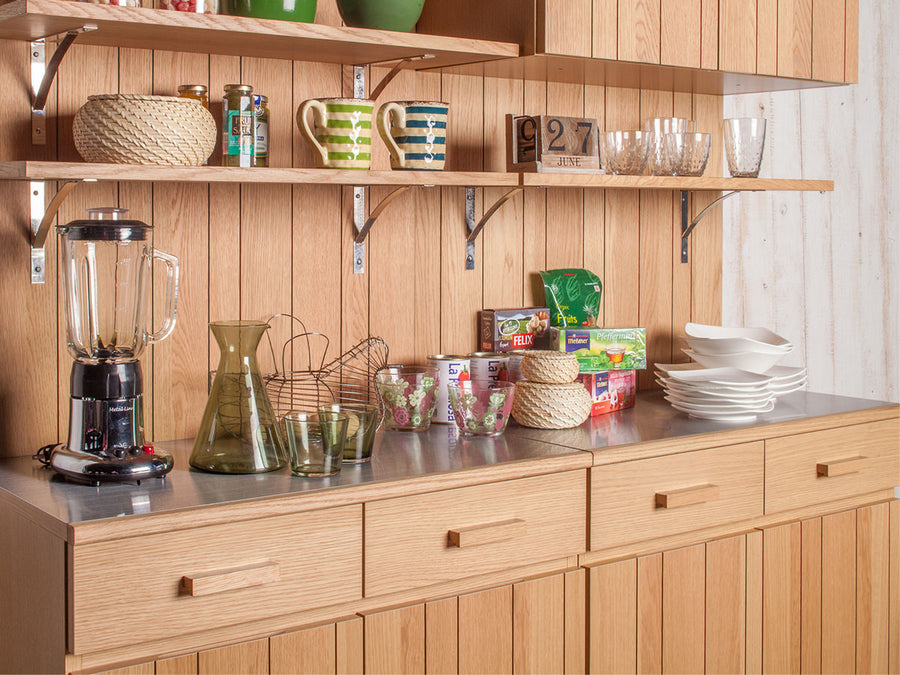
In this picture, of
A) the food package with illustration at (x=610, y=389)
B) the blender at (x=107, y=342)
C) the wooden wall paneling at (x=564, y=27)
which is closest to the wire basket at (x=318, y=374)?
the blender at (x=107, y=342)

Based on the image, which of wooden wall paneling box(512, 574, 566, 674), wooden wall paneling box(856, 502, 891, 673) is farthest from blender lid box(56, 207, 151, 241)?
wooden wall paneling box(856, 502, 891, 673)

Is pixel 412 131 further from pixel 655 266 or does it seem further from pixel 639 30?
pixel 655 266

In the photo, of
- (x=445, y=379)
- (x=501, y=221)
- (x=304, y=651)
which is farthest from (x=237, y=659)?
(x=501, y=221)

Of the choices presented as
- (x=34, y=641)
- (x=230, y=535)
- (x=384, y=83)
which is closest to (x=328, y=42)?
(x=384, y=83)

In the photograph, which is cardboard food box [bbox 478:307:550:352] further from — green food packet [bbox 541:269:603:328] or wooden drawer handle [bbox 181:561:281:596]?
wooden drawer handle [bbox 181:561:281:596]

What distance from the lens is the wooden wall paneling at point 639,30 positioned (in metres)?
2.18

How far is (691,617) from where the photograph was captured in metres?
2.12

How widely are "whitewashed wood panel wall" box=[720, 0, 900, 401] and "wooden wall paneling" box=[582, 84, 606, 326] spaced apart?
0.62 meters

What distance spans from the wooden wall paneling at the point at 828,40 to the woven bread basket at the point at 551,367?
95cm

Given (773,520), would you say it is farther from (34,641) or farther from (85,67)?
(85,67)

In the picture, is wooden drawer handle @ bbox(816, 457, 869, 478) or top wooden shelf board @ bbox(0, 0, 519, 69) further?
wooden drawer handle @ bbox(816, 457, 869, 478)

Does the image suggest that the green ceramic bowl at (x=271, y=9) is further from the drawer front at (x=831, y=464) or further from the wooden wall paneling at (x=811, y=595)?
the wooden wall paneling at (x=811, y=595)

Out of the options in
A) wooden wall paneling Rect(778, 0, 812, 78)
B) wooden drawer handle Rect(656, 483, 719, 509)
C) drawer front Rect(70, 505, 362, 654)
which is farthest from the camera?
wooden wall paneling Rect(778, 0, 812, 78)

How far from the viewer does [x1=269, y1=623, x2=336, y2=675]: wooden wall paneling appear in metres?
1.61
